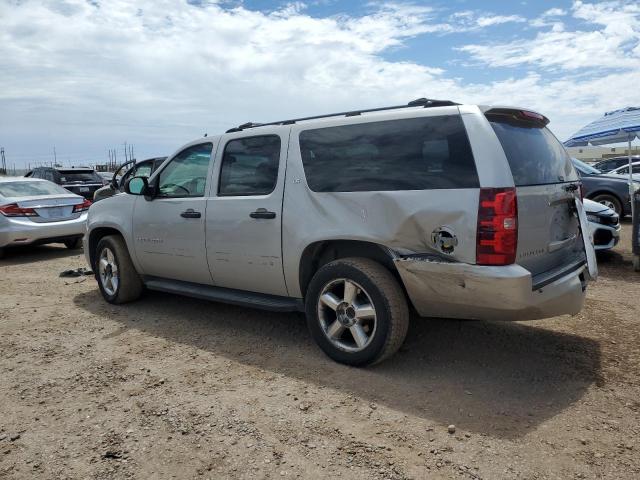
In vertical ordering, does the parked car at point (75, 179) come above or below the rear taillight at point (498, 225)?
above

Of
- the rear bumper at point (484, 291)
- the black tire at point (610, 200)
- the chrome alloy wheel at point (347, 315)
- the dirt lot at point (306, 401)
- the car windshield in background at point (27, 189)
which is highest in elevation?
the car windshield in background at point (27, 189)

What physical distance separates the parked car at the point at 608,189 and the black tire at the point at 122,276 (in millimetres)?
9141

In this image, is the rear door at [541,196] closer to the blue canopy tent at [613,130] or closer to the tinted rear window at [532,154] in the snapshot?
the tinted rear window at [532,154]

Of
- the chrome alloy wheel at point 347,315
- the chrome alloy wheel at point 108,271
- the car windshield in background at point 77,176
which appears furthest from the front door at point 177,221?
the car windshield in background at point 77,176

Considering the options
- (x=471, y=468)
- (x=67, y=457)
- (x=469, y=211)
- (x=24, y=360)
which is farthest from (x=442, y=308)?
(x=24, y=360)

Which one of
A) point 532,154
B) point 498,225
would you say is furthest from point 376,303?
point 532,154

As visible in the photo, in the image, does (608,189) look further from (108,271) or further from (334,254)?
(108,271)

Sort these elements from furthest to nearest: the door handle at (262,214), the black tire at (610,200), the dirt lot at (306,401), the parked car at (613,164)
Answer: the parked car at (613,164)
the black tire at (610,200)
the door handle at (262,214)
the dirt lot at (306,401)

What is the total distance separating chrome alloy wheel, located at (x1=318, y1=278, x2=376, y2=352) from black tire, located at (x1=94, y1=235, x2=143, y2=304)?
2.74 m

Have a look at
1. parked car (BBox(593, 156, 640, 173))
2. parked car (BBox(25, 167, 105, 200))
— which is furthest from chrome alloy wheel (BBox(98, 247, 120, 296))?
parked car (BBox(593, 156, 640, 173))

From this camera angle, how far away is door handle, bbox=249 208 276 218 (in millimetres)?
4195

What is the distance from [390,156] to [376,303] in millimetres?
1046

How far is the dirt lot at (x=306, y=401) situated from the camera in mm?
2689

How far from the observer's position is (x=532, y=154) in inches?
142
